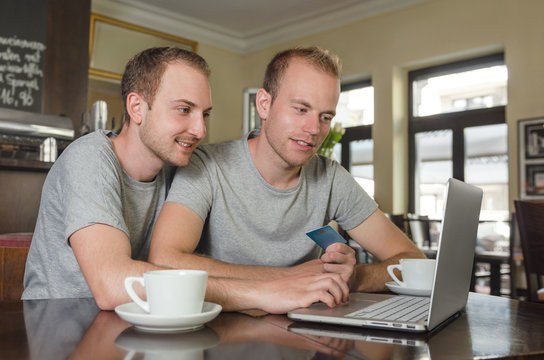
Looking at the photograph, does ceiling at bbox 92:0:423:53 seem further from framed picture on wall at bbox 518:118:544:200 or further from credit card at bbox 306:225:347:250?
credit card at bbox 306:225:347:250

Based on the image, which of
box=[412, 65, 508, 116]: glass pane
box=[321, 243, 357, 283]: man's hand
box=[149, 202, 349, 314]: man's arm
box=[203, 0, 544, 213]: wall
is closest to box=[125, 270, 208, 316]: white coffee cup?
box=[149, 202, 349, 314]: man's arm

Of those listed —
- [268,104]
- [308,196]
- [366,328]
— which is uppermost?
[268,104]

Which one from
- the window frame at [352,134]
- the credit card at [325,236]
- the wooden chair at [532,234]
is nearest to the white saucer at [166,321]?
the credit card at [325,236]

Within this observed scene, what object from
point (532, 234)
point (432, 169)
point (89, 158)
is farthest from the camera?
point (432, 169)

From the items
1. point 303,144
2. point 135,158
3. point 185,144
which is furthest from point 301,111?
point 135,158

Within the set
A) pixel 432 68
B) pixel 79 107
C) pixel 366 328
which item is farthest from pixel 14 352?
pixel 432 68

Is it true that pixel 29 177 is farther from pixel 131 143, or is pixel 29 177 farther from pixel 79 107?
pixel 79 107

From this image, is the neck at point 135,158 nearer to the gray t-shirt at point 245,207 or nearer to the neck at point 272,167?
the gray t-shirt at point 245,207

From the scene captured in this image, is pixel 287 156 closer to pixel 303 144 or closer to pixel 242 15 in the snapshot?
pixel 303 144

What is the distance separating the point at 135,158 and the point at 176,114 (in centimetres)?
15

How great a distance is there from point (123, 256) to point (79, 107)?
3381 millimetres

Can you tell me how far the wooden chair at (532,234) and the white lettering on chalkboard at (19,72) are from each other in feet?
11.8

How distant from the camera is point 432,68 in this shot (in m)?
5.25

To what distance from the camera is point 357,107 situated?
589cm
